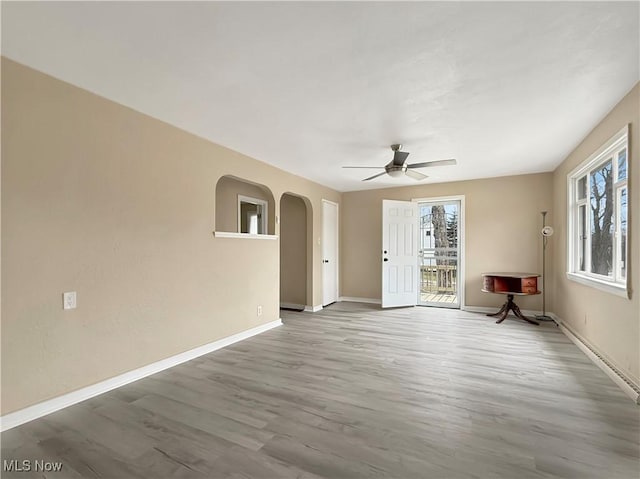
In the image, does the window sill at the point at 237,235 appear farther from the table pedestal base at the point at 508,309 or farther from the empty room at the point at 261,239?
the table pedestal base at the point at 508,309

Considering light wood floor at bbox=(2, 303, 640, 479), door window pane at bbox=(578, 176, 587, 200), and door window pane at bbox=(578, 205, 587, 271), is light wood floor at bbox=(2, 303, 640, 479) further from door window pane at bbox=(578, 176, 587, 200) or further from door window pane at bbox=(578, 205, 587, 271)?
door window pane at bbox=(578, 176, 587, 200)

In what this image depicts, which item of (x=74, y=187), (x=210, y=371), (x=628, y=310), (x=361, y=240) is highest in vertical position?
(x=74, y=187)

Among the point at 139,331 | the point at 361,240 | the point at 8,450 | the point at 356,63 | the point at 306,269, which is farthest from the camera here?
the point at 361,240

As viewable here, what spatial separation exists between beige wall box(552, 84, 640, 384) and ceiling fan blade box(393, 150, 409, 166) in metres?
1.87

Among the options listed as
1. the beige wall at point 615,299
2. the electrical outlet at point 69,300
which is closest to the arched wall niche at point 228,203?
the electrical outlet at point 69,300

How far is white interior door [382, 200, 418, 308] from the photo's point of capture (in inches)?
234

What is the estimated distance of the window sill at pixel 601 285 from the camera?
2.66 metres

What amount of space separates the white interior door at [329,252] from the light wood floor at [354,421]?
111 inches

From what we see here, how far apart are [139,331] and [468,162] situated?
15.0ft

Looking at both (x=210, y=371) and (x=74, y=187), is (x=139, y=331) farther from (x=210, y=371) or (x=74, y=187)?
(x=74, y=187)

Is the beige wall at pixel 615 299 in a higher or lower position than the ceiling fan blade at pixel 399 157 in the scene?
lower

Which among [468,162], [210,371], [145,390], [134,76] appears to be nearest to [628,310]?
[468,162]

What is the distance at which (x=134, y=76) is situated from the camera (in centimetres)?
225

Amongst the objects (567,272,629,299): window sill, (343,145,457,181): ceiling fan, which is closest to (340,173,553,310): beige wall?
(567,272,629,299): window sill
